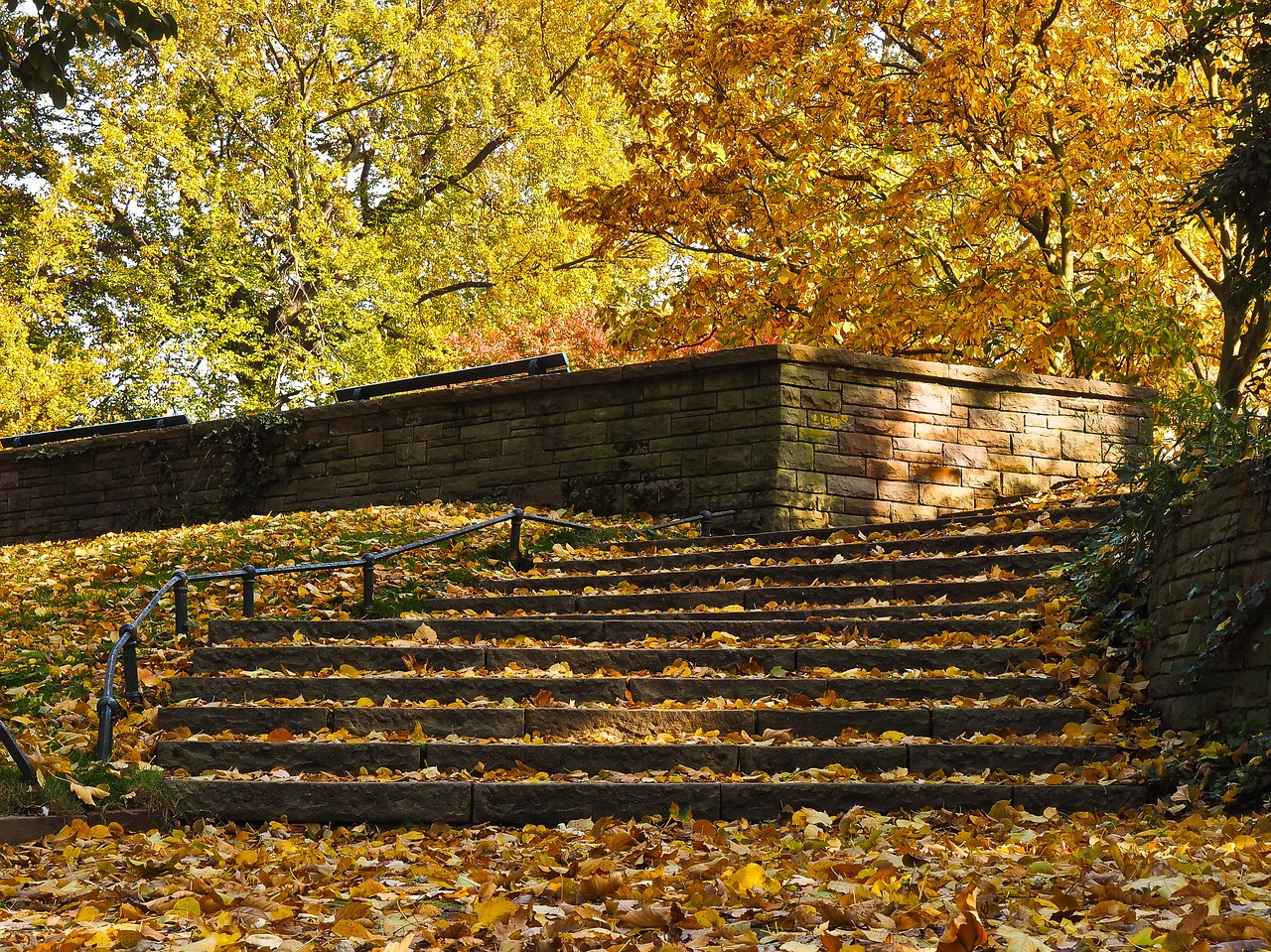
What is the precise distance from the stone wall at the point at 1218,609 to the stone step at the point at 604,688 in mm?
572

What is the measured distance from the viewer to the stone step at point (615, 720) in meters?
5.88

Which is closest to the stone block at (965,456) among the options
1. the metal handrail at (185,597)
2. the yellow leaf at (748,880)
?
the metal handrail at (185,597)

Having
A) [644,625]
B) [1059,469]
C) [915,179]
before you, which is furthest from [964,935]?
[915,179]

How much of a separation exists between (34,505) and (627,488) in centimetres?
752

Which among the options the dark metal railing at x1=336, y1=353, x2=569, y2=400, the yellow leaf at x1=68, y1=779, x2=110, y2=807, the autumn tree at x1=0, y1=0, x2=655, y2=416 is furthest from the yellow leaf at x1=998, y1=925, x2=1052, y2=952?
the autumn tree at x1=0, y1=0, x2=655, y2=416

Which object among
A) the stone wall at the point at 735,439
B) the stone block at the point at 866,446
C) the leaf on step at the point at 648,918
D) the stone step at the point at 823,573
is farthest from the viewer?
the stone block at the point at 866,446

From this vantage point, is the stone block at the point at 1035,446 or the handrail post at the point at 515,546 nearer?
the handrail post at the point at 515,546

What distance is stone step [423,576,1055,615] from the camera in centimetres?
759

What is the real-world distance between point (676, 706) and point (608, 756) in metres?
0.63

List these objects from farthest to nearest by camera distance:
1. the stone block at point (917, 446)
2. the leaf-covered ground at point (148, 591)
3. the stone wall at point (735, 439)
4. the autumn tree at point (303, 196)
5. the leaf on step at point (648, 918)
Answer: the autumn tree at point (303, 196) → the stone block at point (917, 446) → the stone wall at point (735, 439) → the leaf-covered ground at point (148, 591) → the leaf on step at point (648, 918)

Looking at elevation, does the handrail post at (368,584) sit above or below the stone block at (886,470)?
below

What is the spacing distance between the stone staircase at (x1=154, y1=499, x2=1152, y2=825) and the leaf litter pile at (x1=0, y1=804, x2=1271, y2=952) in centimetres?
21

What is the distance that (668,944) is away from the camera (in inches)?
126

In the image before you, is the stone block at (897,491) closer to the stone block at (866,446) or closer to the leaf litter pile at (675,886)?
the stone block at (866,446)
